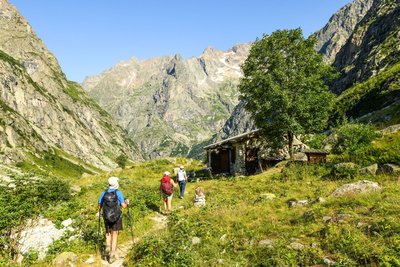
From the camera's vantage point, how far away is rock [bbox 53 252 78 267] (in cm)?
1184

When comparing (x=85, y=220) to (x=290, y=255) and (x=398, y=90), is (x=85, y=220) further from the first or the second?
(x=398, y=90)

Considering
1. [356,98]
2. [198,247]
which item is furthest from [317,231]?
[356,98]

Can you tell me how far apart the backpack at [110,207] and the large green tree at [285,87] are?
2368 cm

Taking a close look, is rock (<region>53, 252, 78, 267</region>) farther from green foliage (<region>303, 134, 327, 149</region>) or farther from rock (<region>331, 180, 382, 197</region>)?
green foliage (<region>303, 134, 327, 149</region>)

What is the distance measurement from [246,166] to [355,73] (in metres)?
122

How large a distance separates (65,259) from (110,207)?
253 centimetres

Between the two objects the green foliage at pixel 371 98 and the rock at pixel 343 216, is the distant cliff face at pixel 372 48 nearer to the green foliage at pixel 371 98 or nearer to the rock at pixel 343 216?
the green foliage at pixel 371 98

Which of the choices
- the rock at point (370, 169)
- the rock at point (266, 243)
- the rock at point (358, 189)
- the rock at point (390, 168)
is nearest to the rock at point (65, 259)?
the rock at point (266, 243)

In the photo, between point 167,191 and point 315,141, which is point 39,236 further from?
point 315,141

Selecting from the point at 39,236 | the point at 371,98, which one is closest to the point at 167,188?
the point at 39,236

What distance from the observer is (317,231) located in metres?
11.2

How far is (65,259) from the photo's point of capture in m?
12.1

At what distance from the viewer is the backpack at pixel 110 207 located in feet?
39.9

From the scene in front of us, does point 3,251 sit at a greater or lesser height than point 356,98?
lesser
